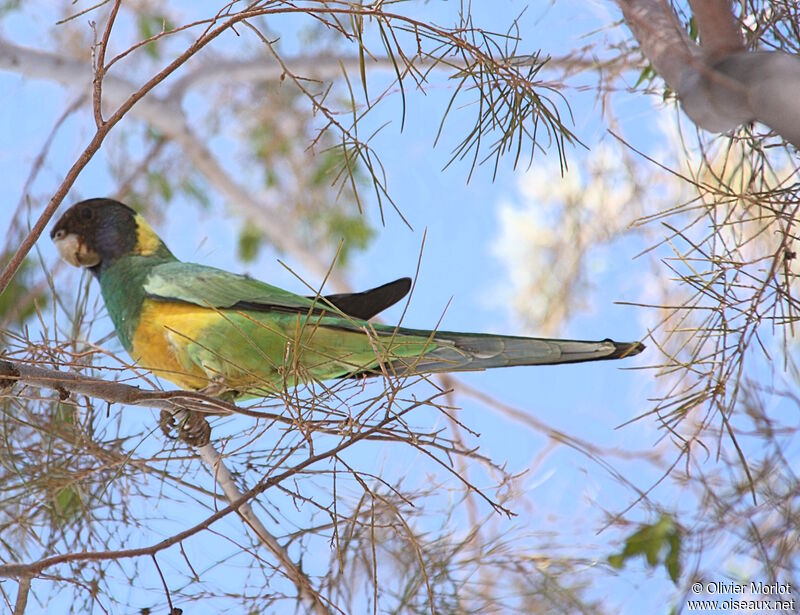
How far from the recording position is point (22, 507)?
2.11 metres

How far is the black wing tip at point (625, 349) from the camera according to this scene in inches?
68.7

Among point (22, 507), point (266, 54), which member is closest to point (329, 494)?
point (22, 507)

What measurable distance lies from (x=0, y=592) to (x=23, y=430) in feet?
2.19

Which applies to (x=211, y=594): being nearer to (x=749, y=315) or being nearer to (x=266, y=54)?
(x=749, y=315)

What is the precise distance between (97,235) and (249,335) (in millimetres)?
737

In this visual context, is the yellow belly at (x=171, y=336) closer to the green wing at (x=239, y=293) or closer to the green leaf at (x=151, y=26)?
the green wing at (x=239, y=293)


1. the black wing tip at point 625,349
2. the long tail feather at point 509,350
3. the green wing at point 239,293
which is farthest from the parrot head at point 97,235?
the black wing tip at point 625,349

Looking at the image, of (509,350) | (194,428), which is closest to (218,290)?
(194,428)

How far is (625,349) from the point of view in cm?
178

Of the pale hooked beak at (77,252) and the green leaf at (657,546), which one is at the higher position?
the pale hooked beak at (77,252)

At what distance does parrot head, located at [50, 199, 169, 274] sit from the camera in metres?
2.51

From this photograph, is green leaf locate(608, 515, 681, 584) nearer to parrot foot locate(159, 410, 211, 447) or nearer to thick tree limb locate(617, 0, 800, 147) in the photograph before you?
parrot foot locate(159, 410, 211, 447)

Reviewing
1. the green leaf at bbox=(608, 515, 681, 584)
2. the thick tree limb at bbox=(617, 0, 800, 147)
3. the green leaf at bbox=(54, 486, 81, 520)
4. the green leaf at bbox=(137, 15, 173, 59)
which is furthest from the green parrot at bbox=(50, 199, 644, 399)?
the green leaf at bbox=(137, 15, 173, 59)
